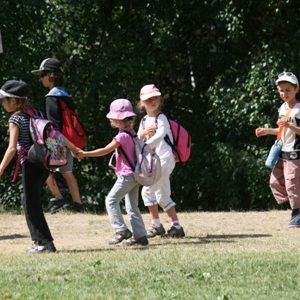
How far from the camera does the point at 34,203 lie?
9234 mm

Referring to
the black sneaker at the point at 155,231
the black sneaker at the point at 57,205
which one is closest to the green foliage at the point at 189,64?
the black sneaker at the point at 57,205

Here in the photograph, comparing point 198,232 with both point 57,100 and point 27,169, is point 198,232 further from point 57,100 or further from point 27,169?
point 57,100

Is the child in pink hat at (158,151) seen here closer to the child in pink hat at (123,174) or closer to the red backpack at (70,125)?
the child in pink hat at (123,174)

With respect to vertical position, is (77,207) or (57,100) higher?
(57,100)

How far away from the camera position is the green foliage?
16578 mm

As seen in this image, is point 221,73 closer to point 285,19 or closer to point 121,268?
point 285,19

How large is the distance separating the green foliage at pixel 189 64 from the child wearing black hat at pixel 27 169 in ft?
22.1

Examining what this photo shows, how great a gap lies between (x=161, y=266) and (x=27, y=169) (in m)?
1.83

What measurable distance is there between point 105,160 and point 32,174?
8.75 metres

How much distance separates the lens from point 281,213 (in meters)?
13.0

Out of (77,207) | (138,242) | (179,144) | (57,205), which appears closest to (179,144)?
(179,144)

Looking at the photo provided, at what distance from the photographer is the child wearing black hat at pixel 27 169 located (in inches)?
360

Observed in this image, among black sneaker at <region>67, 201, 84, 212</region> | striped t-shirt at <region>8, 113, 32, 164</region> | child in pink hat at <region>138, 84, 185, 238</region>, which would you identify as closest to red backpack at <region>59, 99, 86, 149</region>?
black sneaker at <region>67, 201, 84, 212</region>

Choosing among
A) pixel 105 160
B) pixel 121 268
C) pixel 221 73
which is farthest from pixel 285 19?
pixel 121 268
